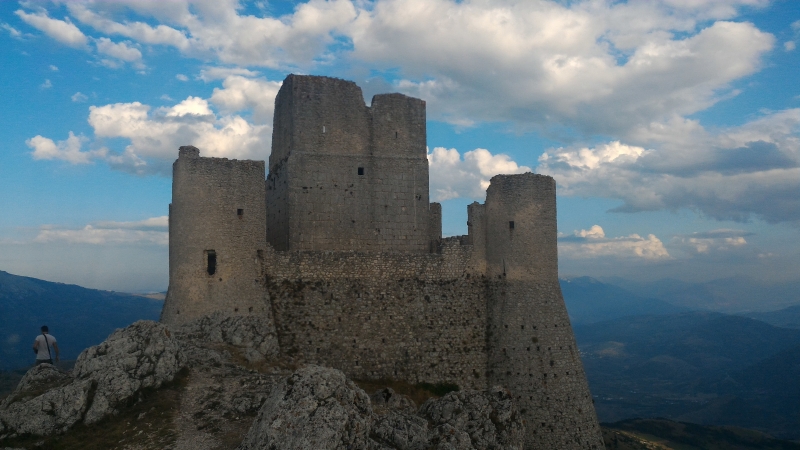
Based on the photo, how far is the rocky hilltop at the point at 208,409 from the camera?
15.1 metres

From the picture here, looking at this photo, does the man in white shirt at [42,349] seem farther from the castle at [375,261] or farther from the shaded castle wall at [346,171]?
the shaded castle wall at [346,171]

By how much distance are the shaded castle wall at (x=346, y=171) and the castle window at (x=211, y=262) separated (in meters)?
4.59

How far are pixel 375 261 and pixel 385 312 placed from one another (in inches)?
98.4

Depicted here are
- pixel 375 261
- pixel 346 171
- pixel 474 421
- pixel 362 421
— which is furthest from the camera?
pixel 346 171

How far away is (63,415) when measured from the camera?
56.0ft

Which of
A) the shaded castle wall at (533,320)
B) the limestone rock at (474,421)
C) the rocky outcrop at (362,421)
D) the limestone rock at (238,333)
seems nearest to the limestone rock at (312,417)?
the rocky outcrop at (362,421)

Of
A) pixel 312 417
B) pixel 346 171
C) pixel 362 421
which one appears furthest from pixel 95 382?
pixel 346 171

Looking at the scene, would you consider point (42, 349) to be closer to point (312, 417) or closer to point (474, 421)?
point (312, 417)

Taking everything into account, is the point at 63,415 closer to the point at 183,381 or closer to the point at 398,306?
the point at 183,381

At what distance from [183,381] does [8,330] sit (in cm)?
21420

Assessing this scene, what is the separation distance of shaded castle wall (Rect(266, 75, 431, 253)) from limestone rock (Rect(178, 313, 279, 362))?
17.6 ft

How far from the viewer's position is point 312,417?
14805 mm

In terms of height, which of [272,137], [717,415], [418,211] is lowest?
[717,415]

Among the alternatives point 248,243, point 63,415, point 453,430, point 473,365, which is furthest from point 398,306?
point 63,415
